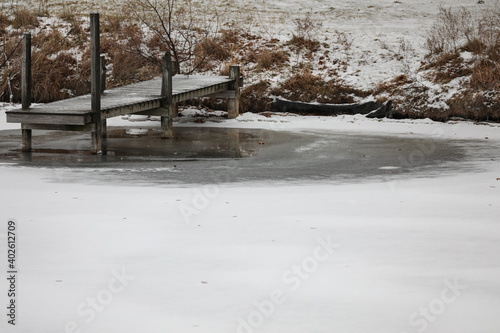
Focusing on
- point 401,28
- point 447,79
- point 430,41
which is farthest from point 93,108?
point 401,28

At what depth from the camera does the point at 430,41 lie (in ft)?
63.0

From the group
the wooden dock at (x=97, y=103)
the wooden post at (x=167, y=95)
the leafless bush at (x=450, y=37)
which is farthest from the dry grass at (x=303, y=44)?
the wooden post at (x=167, y=95)

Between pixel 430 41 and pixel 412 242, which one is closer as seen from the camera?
pixel 412 242

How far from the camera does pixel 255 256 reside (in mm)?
6031

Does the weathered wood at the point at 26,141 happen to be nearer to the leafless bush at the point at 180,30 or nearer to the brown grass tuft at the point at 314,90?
the leafless bush at the point at 180,30

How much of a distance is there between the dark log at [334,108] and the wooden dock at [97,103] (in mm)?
2114

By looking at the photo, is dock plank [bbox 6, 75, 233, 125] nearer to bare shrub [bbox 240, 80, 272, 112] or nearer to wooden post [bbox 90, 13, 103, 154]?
wooden post [bbox 90, 13, 103, 154]

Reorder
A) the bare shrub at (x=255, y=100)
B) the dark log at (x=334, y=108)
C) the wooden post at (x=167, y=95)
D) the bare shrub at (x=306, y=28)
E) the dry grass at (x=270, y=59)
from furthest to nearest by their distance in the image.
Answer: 1. the bare shrub at (x=306, y=28)
2. the dry grass at (x=270, y=59)
3. the bare shrub at (x=255, y=100)
4. the dark log at (x=334, y=108)
5. the wooden post at (x=167, y=95)

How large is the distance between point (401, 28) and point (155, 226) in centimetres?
1648

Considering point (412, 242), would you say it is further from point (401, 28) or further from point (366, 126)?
point (401, 28)

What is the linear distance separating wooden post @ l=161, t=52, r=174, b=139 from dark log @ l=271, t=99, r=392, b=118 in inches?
186

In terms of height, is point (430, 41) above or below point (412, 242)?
above

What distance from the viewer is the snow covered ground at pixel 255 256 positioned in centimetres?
478

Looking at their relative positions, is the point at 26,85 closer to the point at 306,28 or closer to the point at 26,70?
the point at 26,70
